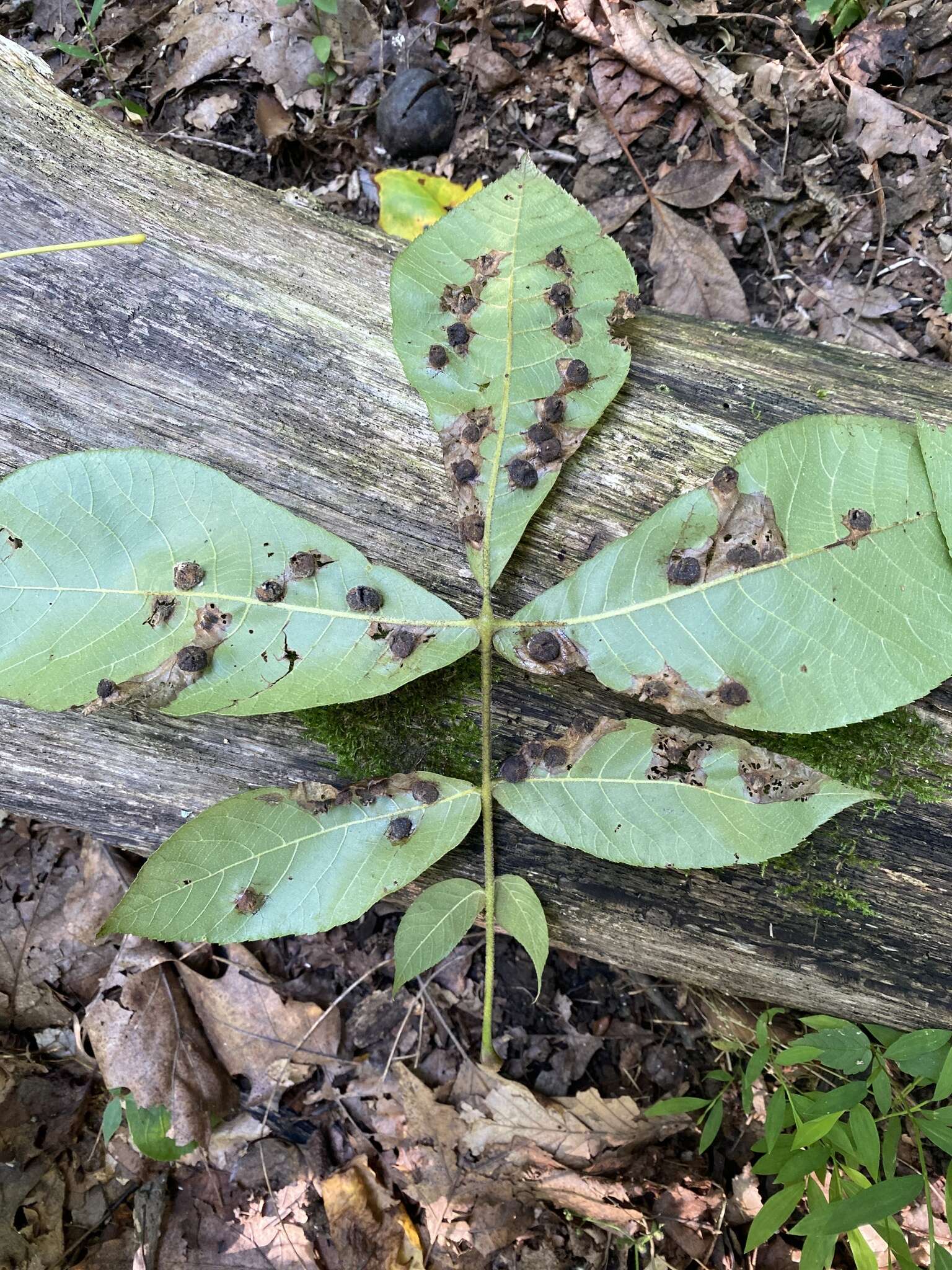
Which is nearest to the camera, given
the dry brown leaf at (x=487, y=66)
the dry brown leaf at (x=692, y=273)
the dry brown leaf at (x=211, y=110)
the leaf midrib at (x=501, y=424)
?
the leaf midrib at (x=501, y=424)

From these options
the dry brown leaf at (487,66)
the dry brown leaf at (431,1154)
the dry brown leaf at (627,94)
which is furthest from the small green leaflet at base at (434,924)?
the dry brown leaf at (487,66)

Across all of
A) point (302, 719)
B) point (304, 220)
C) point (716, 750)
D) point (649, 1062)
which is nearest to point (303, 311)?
point (304, 220)

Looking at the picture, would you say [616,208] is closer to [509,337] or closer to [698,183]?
[698,183]

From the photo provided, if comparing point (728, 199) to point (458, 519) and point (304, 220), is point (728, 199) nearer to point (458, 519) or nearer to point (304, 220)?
point (304, 220)

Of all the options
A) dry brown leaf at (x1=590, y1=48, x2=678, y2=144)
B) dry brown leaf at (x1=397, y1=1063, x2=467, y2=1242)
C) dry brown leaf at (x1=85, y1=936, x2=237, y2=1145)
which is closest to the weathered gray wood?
dry brown leaf at (x1=397, y1=1063, x2=467, y2=1242)

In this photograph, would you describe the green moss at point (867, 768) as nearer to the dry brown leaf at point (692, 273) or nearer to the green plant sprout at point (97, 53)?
the dry brown leaf at point (692, 273)

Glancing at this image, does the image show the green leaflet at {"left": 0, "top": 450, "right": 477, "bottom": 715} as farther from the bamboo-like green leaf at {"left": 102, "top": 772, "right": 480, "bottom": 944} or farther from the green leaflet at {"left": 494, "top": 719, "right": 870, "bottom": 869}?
the green leaflet at {"left": 494, "top": 719, "right": 870, "bottom": 869}
